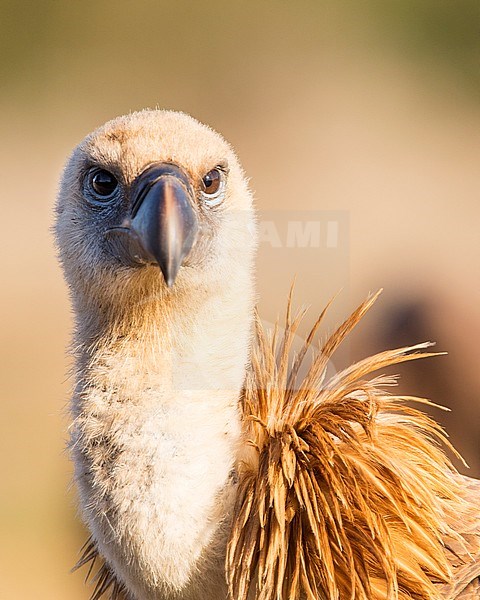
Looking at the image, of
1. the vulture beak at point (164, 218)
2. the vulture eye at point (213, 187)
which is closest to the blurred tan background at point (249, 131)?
the vulture eye at point (213, 187)

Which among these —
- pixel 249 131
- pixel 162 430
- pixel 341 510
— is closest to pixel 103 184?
pixel 162 430

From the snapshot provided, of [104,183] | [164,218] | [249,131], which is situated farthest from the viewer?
[249,131]

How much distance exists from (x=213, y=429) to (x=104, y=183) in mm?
428

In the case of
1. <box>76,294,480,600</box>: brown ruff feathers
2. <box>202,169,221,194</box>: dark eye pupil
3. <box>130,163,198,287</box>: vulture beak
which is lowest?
<box>76,294,480,600</box>: brown ruff feathers

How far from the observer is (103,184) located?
1431 mm

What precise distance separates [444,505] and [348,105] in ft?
→ 17.2

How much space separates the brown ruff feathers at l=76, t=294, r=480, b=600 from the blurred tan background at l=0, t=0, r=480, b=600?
6.74 feet

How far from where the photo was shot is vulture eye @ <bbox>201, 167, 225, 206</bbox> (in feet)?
4.71

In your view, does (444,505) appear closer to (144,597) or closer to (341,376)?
(341,376)

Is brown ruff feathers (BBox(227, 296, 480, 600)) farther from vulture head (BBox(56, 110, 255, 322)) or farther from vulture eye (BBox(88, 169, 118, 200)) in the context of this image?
vulture eye (BBox(88, 169, 118, 200))

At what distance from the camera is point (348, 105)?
20.6 feet

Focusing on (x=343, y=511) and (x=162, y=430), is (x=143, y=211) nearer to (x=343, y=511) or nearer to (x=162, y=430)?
(x=162, y=430)

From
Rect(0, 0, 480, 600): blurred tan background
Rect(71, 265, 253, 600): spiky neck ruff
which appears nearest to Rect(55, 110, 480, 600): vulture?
Rect(71, 265, 253, 600): spiky neck ruff

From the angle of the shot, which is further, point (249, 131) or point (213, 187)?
point (249, 131)
